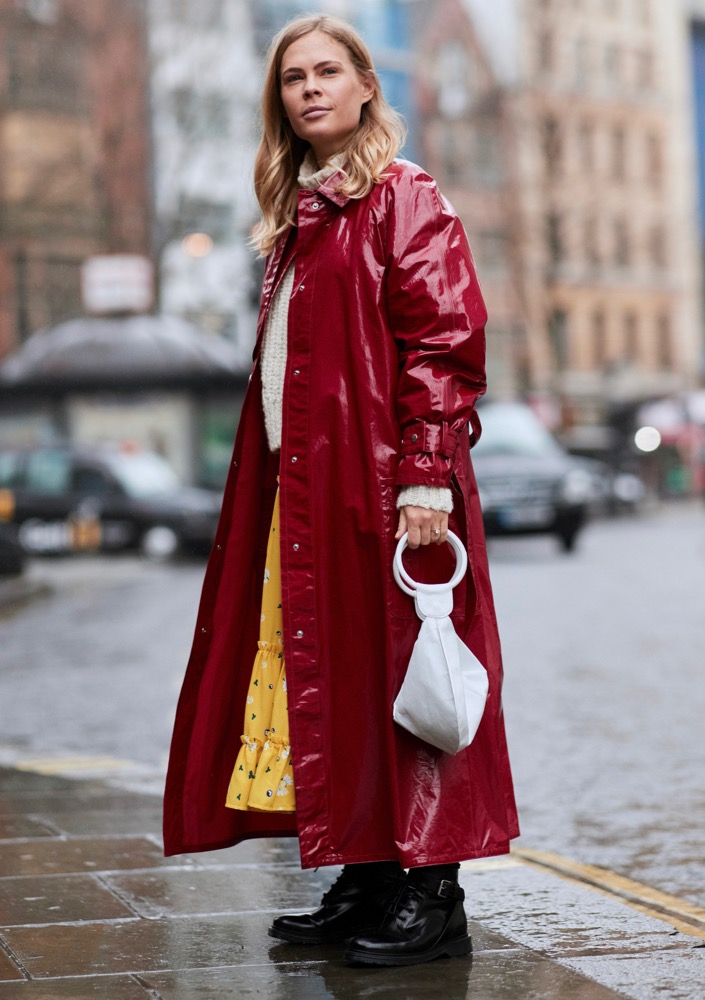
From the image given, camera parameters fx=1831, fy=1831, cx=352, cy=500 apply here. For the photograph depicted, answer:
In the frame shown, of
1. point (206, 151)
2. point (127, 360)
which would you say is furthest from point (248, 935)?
point (206, 151)

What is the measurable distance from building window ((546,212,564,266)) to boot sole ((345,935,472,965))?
46.0 metres

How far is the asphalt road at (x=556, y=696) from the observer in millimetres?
5723

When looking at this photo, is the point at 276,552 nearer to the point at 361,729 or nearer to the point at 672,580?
the point at 361,729

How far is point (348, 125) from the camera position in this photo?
13.1 feet

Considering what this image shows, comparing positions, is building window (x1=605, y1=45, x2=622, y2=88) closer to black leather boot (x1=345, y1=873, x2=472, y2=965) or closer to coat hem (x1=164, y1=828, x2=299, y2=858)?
coat hem (x1=164, y1=828, x2=299, y2=858)

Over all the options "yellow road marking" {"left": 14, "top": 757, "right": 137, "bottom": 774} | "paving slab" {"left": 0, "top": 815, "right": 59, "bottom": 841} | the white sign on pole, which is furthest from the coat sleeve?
the white sign on pole

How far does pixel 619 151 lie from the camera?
219 ft

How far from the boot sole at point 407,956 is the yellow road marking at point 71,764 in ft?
10.4

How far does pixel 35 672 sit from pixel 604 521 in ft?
89.6

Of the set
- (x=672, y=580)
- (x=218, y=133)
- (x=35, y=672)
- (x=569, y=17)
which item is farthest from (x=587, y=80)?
(x=35, y=672)

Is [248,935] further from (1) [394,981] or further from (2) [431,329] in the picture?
(2) [431,329]

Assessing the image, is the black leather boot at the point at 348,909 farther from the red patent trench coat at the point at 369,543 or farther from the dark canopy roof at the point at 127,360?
the dark canopy roof at the point at 127,360

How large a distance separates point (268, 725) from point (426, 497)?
0.62 m

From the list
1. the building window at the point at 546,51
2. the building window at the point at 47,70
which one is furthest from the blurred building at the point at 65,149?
the building window at the point at 546,51
